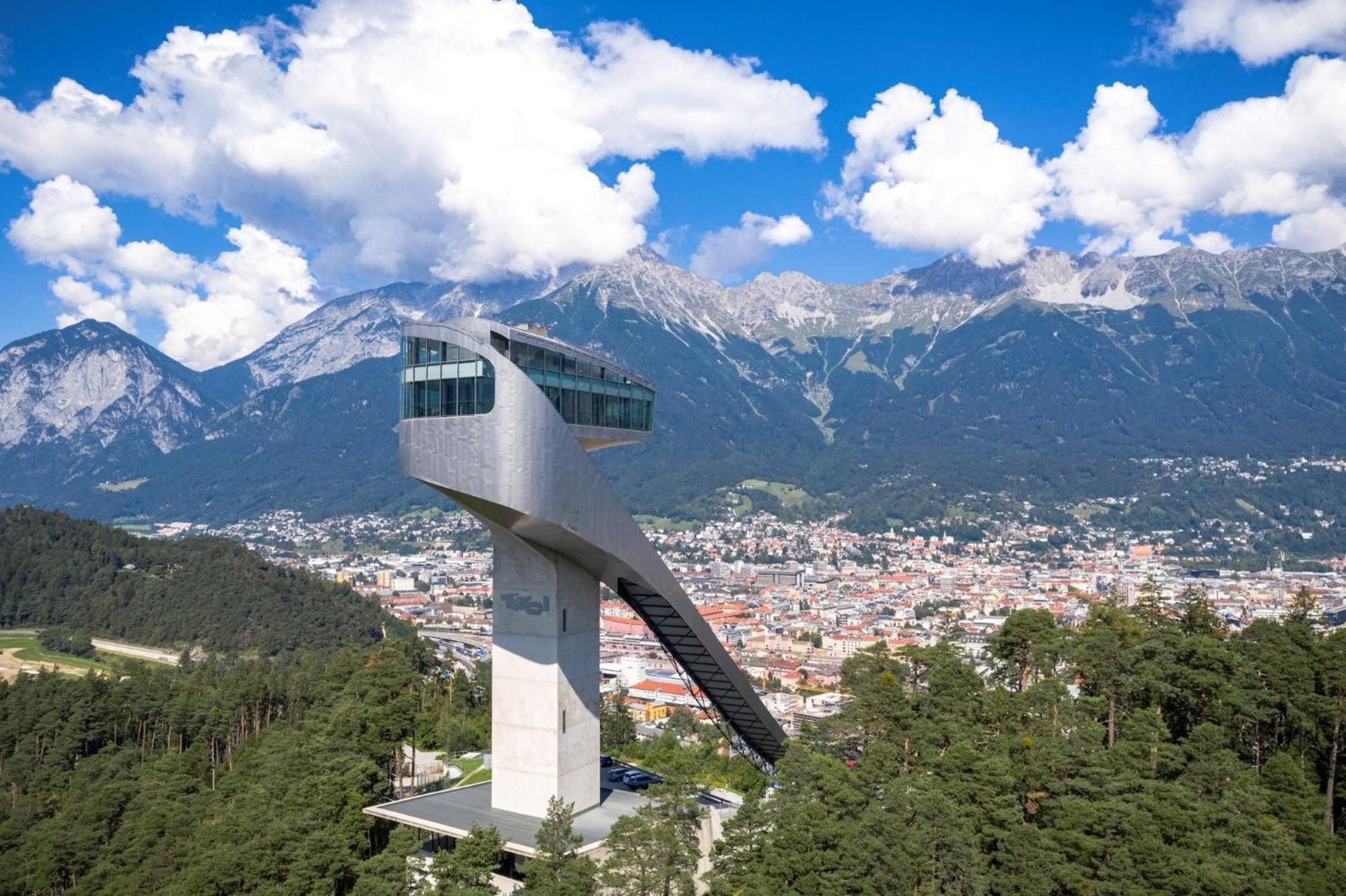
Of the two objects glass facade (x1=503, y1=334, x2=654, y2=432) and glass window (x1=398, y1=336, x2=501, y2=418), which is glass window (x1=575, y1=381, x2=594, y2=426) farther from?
glass window (x1=398, y1=336, x2=501, y2=418)

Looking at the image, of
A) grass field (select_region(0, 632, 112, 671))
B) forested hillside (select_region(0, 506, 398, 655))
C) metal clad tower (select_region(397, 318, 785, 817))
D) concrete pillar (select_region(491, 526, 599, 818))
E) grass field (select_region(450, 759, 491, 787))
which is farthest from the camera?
forested hillside (select_region(0, 506, 398, 655))

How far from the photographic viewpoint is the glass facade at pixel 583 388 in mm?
24375

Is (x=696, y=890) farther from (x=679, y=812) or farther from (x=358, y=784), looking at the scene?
(x=358, y=784)

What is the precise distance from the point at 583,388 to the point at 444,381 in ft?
13.8

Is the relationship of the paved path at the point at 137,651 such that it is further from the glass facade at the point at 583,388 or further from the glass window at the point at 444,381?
the glass window at the point at 444,381

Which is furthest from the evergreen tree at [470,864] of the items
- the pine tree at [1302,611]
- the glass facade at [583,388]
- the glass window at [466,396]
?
the pine tree at [1302,611]

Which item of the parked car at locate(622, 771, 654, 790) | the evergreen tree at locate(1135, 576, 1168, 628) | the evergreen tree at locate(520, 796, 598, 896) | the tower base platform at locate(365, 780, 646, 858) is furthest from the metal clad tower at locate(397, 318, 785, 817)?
the evergreen tree at locate(1135, 576, 1168, 628)

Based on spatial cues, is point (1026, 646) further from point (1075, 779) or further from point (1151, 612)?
point (1075, 779)

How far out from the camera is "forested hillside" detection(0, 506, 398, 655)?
103562 mm

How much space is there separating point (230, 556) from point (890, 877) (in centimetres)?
11455

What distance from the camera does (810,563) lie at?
196 metres

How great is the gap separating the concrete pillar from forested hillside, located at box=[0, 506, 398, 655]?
79298 millimetres

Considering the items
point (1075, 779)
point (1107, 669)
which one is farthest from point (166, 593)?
point (1075, 779)

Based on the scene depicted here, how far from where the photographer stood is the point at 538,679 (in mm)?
25953
